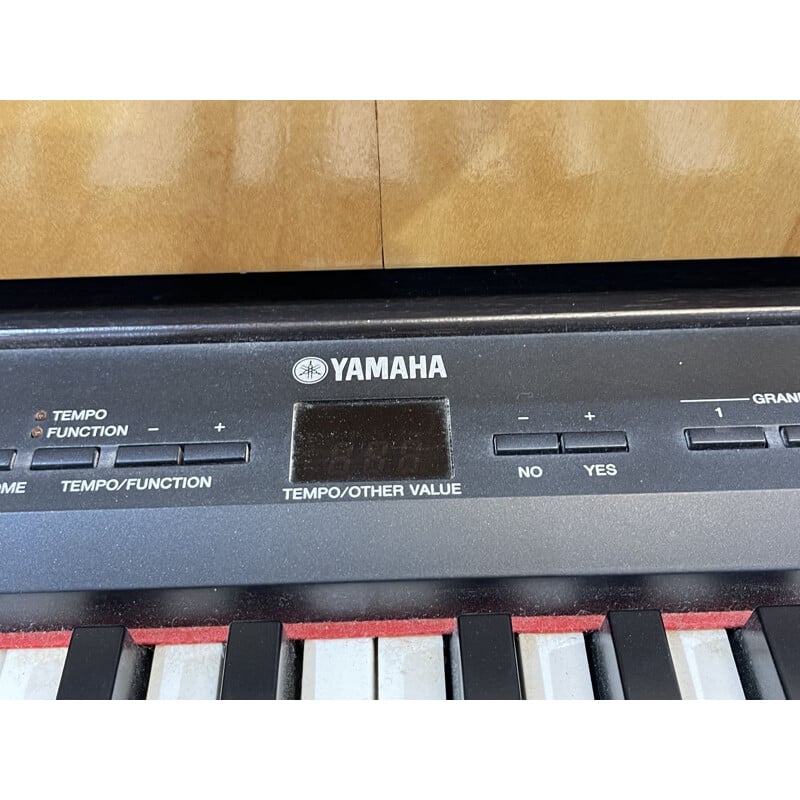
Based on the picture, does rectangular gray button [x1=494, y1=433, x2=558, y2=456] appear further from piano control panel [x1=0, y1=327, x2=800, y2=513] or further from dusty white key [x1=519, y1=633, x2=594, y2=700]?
dusty white key [x1=519, y1=633, x2=594, y2=700]

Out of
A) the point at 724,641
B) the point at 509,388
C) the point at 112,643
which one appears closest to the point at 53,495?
the point at 112,643

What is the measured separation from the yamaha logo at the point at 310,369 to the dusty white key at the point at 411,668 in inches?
7.5

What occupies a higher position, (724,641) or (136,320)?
(136,320)

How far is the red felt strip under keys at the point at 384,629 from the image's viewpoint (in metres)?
0.57

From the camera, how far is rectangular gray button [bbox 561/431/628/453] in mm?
567

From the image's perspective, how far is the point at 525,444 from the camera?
569 millimetres

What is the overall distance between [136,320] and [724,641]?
482 millimetres

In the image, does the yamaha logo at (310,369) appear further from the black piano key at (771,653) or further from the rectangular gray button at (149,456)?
the black piano key at (771,653)

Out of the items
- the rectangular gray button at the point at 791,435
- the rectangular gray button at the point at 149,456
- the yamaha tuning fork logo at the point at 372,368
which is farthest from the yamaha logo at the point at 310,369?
the rectangular gray button at the point at 791,435

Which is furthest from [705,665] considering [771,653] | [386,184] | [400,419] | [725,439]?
[386,184]

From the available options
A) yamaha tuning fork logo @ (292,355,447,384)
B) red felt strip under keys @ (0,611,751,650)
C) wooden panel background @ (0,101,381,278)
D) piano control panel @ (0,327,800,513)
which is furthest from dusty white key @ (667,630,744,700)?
wooden panel background @ (0,101,381,278)

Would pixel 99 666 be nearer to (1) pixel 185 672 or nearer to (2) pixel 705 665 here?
(1) pixel 185 672

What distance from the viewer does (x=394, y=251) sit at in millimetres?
624
